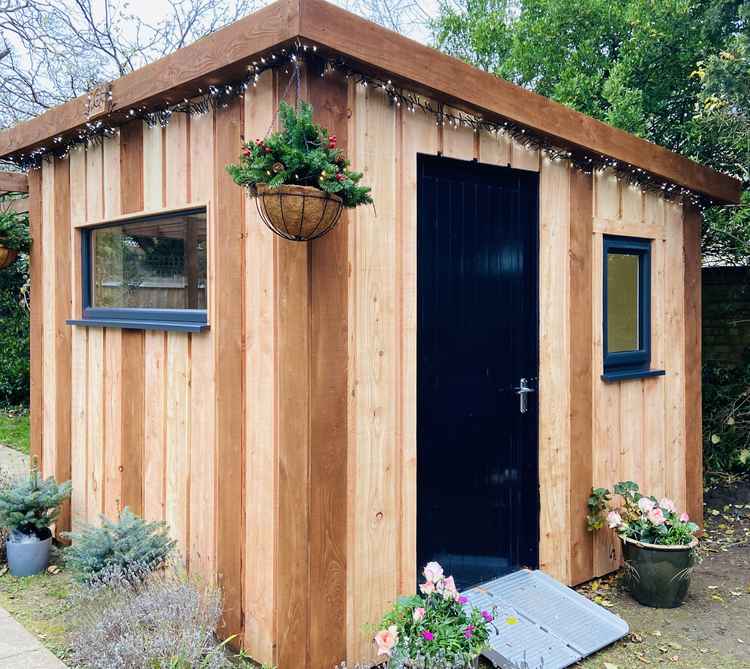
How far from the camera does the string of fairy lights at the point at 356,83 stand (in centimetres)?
310

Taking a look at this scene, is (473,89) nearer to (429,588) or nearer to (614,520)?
(429,588)

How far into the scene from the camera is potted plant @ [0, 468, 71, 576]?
14.5ft

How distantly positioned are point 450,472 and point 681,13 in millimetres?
5370

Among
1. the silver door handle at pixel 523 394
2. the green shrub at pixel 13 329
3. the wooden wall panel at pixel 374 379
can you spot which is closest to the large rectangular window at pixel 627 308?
the silver door handle at pixel 523 394

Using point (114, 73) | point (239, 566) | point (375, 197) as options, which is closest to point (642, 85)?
point (375, 197)

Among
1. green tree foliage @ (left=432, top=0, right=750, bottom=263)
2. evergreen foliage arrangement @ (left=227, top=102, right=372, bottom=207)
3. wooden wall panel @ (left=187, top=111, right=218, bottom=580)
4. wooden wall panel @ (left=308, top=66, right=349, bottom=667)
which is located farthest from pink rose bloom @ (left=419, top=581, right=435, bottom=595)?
green tree foliage @ (left=432, top=0, right=750, bottom=263)

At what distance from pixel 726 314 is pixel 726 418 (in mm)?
1088

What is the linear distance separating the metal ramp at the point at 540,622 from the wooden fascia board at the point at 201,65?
9.47ft

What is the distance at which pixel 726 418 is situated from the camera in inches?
266

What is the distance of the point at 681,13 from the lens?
6.75m

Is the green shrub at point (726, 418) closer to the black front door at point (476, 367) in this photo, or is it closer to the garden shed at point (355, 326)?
the garden shed at point (355, 326)

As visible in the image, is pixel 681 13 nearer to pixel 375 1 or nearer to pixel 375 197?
pixel 375 197

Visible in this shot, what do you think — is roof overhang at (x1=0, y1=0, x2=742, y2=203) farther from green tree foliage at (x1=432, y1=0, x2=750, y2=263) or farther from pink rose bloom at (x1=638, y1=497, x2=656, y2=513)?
pink rose bloom at (x1=638, y1=497, x2=656, y2=513)

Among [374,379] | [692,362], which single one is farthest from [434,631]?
[692,362]
